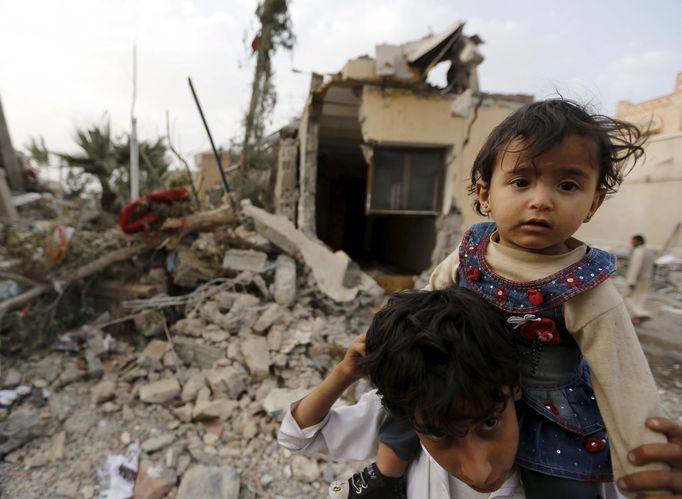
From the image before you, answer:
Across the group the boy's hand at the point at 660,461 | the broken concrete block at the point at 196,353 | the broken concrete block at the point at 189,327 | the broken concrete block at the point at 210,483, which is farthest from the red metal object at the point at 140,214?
the boy's hand at the point at 660,461

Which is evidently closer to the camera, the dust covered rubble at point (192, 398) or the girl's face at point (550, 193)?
the girl's face at point (550, 193)

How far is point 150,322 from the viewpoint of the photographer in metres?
4.26

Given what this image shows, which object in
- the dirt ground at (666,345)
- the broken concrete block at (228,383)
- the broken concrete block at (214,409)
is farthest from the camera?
the dirt ground at (666,345)

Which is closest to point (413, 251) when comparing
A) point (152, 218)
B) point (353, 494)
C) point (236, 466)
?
point (152, 218)

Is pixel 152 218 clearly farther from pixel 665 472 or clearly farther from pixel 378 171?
pixel 665 472

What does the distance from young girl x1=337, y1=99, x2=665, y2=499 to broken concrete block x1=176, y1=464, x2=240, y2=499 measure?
7.18 feet

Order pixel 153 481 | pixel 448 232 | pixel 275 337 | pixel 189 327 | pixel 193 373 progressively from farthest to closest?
pixel 448 232
pixel 189 327
pixel 275 337
pixel 193 373
pixel 153 481

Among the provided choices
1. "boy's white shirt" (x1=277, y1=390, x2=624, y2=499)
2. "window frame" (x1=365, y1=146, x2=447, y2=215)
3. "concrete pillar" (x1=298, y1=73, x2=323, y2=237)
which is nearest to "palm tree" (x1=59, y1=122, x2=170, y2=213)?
"concrete pillar" (x1=298, y1=73, x2=323, y2=237)

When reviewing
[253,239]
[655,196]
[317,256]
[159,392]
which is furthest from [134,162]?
[655,196]

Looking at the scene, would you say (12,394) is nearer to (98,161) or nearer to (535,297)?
(535,297)

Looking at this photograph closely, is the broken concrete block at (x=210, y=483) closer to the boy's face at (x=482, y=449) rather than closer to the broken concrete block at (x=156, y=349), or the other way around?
the broken concrete block at (x=156, y=349)

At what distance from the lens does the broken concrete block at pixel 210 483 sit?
233cm

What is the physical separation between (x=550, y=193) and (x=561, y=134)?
0.13m

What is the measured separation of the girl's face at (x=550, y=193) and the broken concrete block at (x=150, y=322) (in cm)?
428
